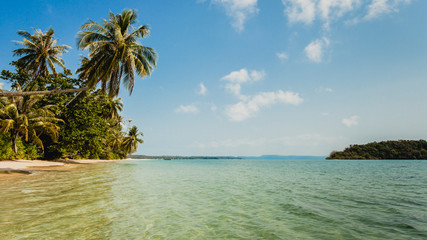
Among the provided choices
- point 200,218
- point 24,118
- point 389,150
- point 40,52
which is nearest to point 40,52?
point 40,52

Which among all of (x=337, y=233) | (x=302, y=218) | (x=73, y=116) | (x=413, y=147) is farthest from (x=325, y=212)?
(x=413, y=147)

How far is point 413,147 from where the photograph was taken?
292ft

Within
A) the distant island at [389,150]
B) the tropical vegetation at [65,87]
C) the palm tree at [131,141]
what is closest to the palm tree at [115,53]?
the tropical vegetation at [65,87]

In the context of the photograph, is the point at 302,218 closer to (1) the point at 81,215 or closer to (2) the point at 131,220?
(2) the point at 131,220

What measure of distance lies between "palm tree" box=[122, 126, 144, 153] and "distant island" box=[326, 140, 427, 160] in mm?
102499

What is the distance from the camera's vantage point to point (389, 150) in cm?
9362

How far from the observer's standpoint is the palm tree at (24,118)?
2066 centimetres

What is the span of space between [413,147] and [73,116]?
400 feet

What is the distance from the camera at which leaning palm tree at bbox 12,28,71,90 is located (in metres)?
27.5

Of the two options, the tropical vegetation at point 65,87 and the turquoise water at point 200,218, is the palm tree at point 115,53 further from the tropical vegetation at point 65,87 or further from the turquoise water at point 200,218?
the turquoise water at point 200,218

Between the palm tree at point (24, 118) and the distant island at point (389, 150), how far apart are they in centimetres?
11906

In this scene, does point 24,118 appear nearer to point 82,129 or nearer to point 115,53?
point 82,129

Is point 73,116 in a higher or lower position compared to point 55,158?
higher

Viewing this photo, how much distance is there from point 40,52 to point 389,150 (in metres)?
124
